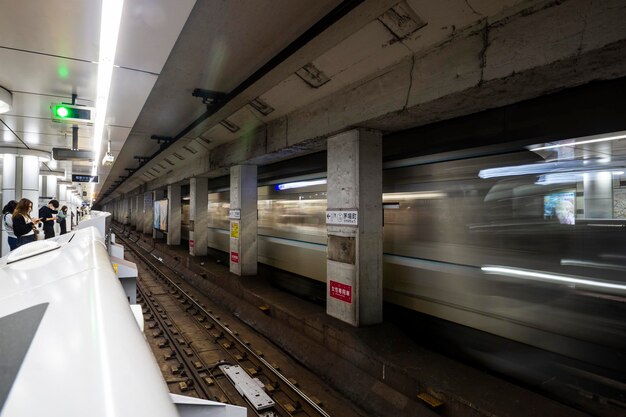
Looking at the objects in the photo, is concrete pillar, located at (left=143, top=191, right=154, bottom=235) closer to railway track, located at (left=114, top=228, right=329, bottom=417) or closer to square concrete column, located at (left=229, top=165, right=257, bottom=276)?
railway track, located at (left=114, top=228, right=329, bottom=417)

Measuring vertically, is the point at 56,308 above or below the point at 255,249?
above

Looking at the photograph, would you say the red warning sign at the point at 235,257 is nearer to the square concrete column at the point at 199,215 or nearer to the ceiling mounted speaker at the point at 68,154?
the square concrete column at the point at 199,215

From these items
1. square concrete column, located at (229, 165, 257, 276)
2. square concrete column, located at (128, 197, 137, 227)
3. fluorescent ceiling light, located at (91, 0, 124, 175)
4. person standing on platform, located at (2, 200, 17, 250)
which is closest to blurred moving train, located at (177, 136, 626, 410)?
square concrete column, located at (229, 165, 257, 276)

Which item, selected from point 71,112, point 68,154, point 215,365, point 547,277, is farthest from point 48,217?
point 547,277

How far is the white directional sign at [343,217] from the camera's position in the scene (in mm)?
Answer: 4848

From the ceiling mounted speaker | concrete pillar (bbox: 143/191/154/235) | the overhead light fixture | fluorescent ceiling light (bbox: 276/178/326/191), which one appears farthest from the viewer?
concrete pillar (bbox: 143/191/154/235)

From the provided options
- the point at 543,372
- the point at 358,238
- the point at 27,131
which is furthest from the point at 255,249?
the point at 543,372

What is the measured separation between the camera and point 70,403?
539 millimetres

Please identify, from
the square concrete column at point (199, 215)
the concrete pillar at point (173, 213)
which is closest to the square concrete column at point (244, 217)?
the square concrete column at point (199, 215)

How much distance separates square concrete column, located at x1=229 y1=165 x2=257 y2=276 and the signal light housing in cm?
345

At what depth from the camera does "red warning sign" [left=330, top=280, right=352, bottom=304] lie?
496cm

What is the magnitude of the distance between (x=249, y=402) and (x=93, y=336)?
4.05 m

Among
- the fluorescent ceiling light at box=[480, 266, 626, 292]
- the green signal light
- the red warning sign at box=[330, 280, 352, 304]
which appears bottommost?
the red warning sign at box=[330, 280, 352, 304]

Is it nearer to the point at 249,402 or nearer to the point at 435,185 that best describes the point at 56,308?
the point at 249,402
